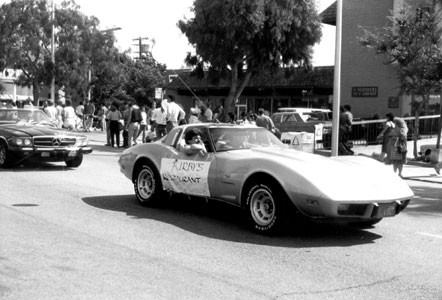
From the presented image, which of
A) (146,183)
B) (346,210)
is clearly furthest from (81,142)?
(346,210)

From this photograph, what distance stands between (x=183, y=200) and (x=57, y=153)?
4810 millimetres

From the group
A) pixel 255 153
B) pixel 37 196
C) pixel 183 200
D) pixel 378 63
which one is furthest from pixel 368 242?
pixel 378 63

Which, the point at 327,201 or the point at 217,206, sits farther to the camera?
the point at 217,206

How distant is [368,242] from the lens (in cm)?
718

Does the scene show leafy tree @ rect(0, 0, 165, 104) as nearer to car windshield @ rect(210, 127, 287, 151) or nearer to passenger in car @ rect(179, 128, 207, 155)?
A: passenger in car @ rect(179, 128, 207, 155)

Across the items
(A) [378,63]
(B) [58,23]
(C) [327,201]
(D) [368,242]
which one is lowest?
(D) [368,242]

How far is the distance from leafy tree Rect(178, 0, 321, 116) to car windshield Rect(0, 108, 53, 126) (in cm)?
1134

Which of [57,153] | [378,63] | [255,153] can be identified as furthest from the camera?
[378,63]

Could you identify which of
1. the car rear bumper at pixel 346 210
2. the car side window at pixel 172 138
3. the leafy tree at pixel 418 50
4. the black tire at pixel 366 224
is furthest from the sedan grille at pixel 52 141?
the leafy tree at pixel 418 50

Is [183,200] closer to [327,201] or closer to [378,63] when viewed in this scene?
[327,201]

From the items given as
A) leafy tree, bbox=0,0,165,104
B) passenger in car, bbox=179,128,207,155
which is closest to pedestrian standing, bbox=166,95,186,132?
passenger in car, bbox=179,128,207,155

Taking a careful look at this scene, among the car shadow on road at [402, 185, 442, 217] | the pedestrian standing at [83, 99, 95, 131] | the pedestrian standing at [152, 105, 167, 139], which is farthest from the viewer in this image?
the pedestrian standing at [83, 99, 95, 131]

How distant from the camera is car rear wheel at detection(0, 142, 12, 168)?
13.3m

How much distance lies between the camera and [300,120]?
2405cm
